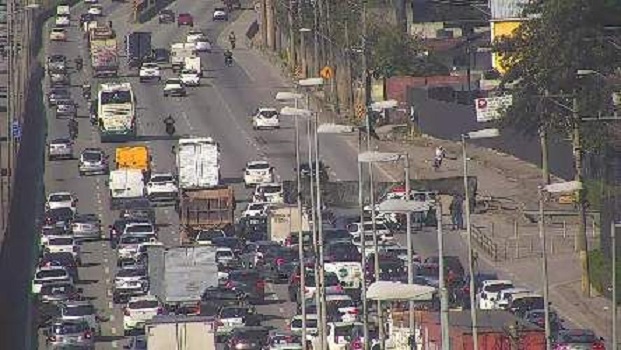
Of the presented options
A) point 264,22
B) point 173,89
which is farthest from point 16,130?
point 264,22

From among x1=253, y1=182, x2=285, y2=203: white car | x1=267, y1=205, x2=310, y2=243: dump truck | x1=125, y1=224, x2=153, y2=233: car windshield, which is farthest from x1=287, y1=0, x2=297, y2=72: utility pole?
x1=267, y1=205, x2=310, y2=243: dump truck

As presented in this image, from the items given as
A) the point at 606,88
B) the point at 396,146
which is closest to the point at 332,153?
the point at 396,146

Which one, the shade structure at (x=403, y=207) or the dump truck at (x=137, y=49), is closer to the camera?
the shade structure at (x=403, y=207)

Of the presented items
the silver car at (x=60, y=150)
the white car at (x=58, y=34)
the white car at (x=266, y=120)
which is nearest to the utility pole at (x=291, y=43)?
the white car at (x=266, y=120)

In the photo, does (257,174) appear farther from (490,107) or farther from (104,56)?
(104,56)

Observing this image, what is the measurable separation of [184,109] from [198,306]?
66026 millimetres

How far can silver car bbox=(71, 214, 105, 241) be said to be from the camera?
338 feet

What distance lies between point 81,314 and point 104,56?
86.3m

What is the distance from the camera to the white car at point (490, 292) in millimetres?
81062

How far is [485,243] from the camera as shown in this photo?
97.9 metres

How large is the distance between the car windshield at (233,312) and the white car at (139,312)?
6.69 ft

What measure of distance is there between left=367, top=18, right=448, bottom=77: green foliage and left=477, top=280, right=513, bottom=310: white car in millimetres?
71122

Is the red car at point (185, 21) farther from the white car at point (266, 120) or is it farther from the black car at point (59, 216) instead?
the black car at point (59, 216)

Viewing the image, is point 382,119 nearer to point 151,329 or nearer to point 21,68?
point 21,68
